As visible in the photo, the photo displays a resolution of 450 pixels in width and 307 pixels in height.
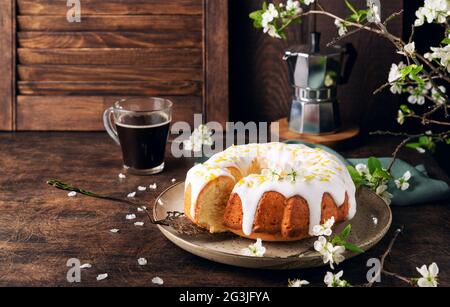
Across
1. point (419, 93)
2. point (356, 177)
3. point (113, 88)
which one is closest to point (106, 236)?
point (356, 177)

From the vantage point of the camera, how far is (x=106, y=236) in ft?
Result: 4.85

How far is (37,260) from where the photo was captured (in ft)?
4.49

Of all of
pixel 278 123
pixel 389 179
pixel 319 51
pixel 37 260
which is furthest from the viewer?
pixel 278 123

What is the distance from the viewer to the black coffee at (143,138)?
5.96 feet

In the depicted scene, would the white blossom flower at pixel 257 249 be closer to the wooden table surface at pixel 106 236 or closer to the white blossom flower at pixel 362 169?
the wooden table surface at pixel 106 236

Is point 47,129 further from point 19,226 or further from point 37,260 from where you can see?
point 37,260

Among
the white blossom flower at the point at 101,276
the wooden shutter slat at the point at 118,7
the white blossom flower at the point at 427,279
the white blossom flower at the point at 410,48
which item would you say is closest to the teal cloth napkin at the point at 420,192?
the white blossom flower at the point at 410,48

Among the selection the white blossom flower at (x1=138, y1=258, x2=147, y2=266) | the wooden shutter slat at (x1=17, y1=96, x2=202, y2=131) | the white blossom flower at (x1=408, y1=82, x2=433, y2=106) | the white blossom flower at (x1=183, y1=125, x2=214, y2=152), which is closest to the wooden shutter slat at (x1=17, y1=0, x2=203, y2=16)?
the wooden shutter slat at (x1=17, y1=96, x2=202, y2=131)

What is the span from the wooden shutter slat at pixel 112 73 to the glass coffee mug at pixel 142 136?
0.93 ft

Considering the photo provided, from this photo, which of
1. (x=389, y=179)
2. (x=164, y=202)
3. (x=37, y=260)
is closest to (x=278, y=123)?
(x=389, y=179)

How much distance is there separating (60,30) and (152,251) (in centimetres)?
97

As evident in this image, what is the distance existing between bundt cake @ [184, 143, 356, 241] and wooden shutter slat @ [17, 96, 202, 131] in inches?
26.1

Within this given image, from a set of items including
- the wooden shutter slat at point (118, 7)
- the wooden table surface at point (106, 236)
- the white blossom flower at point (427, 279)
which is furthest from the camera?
the wooden shutter slat at point (118, 7)

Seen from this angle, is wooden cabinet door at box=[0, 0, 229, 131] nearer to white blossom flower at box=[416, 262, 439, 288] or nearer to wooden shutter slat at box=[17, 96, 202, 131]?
wooden shutter slat at box=[17, 96, 202, 131]
